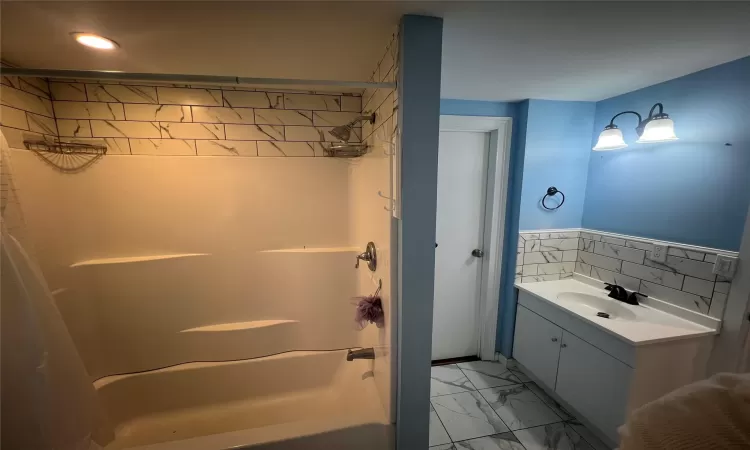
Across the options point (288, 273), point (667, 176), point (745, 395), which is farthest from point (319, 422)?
point (667, 176)

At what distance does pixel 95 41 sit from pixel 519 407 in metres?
3.01

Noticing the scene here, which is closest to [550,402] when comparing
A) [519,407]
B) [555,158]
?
[519,407]

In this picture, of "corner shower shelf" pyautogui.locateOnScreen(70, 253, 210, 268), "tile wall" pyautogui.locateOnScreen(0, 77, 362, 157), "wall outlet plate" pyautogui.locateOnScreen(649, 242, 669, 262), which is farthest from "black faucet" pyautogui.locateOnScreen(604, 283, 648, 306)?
"corner shower shelf" pyautogui.locateOnScreen(70, 253, 210, 268)

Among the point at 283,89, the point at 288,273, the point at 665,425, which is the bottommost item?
the point at 288,273

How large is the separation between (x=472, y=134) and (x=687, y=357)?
181 cm

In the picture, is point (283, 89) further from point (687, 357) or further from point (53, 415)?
point (687, 357)

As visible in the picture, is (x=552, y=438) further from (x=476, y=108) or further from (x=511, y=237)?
(x=476, y=108)

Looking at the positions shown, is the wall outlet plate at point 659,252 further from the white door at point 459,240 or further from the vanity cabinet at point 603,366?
the white door at point 459,240

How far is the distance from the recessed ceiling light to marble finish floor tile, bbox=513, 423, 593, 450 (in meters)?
2.86

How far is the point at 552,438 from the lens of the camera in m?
1.63

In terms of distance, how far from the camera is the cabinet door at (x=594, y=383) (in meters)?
1.43

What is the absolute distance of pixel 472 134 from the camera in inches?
83.0

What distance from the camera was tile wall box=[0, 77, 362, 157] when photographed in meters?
1.47

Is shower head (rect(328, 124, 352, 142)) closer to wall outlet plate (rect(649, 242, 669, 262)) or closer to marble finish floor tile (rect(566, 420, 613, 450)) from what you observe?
wall outlet plate (rect(649, 242, 669, 262))
